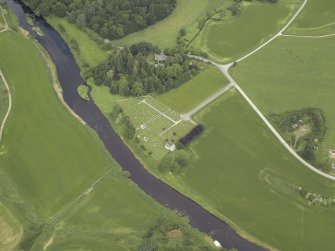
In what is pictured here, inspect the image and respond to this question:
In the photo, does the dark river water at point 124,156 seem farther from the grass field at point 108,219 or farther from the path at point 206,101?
the path at point 206,101

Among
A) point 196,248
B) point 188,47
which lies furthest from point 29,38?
point 196,248

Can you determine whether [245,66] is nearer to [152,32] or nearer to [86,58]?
[152,32]

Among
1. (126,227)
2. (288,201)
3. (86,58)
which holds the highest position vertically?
(86,58)

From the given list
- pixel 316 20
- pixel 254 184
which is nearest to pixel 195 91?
pixel 254 184

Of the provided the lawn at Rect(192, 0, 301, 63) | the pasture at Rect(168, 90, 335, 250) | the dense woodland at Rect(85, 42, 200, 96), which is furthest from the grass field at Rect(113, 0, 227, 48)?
the pasture at Rect(168, 90, 335, 250)

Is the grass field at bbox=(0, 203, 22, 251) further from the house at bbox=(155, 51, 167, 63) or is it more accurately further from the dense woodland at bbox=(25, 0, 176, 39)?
the dense woodland at bbox=(25, 0, 176, 39)

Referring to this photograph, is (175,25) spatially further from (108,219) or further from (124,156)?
(108,219)
